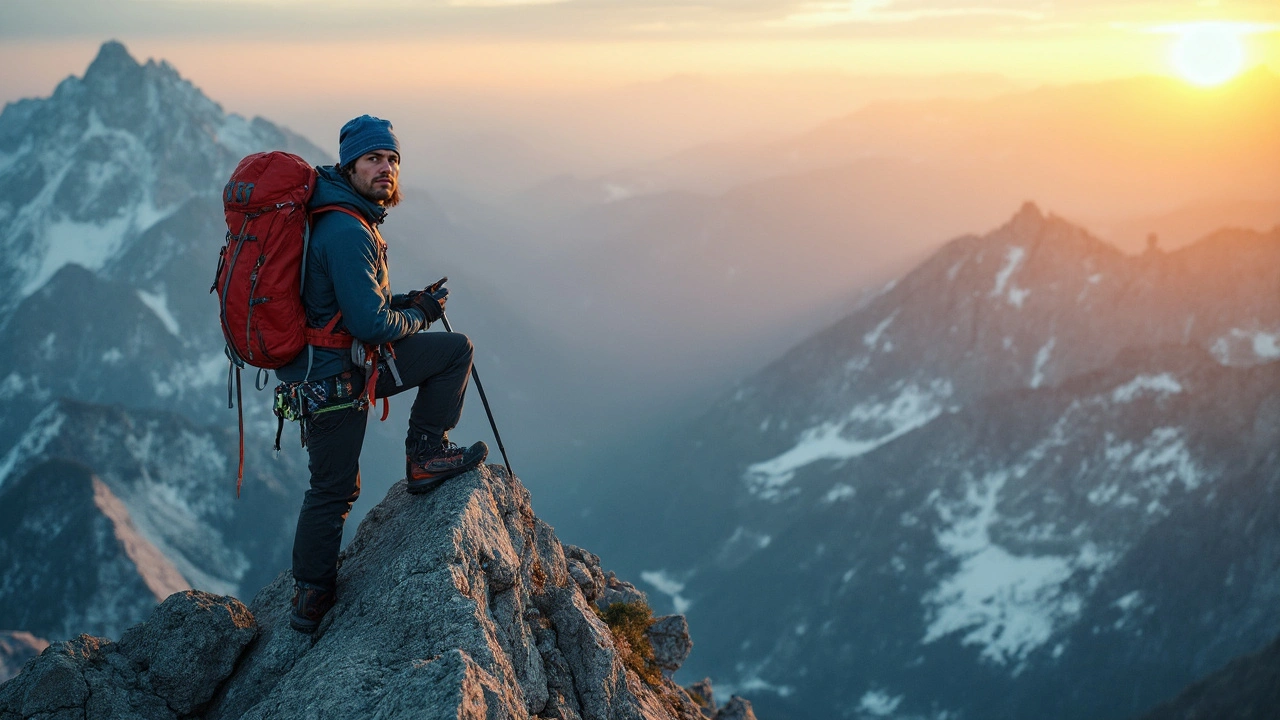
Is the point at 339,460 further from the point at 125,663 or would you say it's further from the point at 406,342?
the point at 125,663

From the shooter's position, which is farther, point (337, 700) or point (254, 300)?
point (254, 300)

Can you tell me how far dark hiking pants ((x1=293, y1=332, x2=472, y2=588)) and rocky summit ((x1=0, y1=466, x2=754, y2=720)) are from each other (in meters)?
0.89

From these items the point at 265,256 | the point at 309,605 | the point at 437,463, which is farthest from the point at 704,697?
the point at 265,256

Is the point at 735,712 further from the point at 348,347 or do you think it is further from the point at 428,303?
the point at 348,347

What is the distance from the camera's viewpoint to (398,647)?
40.0 ft

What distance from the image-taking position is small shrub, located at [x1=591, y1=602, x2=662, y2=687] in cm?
1738

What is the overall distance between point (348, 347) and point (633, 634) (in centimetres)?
845

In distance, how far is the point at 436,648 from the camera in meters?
12.0

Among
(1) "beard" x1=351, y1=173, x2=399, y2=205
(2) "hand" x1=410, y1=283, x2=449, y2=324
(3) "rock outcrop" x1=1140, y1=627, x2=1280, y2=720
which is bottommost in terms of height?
(2) "hand" x1=410, y1=283, x2=449, y2=324

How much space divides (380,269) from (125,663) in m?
7.59

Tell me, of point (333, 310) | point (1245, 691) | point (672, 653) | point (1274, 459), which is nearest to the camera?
point (333, 310)

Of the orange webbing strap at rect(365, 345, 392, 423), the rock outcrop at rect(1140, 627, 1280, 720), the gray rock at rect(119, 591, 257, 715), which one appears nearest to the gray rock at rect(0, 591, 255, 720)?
the gray rock at rect(119, 591, 257, 715)

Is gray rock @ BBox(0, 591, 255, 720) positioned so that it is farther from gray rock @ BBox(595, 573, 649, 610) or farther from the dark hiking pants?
gray rock @ BBox(595, 573, 649, 610)

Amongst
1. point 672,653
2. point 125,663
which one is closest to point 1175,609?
point 672,653
